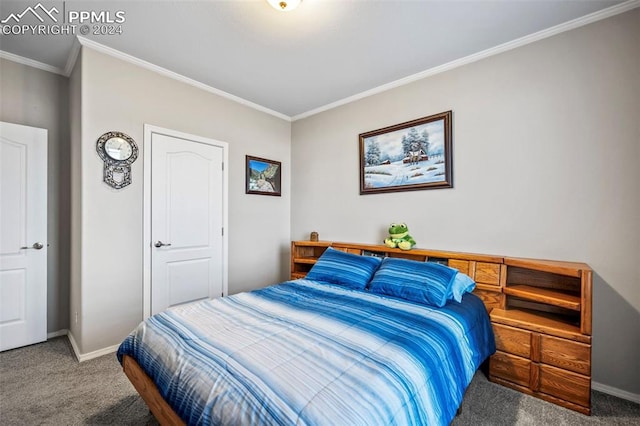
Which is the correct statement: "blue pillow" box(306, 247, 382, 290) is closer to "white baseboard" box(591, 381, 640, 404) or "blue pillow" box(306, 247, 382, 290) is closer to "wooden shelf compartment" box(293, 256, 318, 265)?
"wooden shelf compartment" box(293, 256, 318, 265)

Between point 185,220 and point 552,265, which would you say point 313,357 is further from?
point 185,220

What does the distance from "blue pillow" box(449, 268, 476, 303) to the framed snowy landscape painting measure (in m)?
0.91

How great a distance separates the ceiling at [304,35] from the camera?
6.62 ft

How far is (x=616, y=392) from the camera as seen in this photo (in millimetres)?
1981

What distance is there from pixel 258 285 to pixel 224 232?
2.99ft

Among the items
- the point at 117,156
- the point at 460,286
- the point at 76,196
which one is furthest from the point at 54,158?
the point at 460,286

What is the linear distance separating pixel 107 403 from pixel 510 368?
2.80m

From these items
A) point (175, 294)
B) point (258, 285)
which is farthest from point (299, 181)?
point (175, 294)

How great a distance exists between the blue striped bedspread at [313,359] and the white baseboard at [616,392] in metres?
0.85

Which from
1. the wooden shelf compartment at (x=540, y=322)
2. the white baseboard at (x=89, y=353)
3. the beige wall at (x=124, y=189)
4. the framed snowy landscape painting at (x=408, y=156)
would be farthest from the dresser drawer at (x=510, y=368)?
the white baseboard at (x=89, y=353)

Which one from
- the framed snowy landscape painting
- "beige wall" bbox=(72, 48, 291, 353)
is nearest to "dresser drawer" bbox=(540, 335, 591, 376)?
the framed snowy landscape painting

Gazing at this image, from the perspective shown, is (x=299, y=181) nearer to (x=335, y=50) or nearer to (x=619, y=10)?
(x=335, y=50)

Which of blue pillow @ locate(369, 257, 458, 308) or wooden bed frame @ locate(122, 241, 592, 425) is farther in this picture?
blue pillow @ locate(369, 257, 458, 308)

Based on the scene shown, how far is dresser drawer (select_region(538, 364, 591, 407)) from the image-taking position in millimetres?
1785
